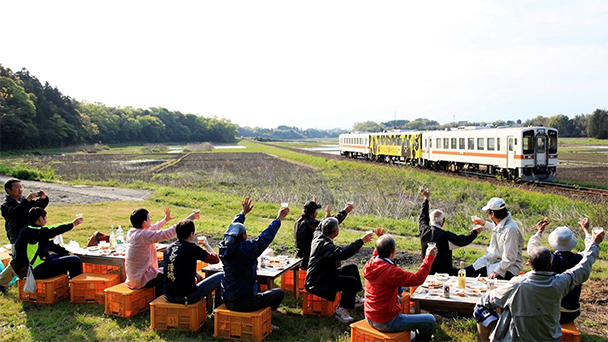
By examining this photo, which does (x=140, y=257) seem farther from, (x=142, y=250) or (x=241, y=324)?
(x=241, y=324)

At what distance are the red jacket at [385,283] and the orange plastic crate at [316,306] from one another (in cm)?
128

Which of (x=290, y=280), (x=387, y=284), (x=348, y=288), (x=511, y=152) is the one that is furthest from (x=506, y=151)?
(x=387, y=284)

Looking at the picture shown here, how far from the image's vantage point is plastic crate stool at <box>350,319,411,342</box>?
424 cm

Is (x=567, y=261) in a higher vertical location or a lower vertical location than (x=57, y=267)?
higher

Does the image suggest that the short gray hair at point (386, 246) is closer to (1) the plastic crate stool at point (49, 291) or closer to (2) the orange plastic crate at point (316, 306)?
(2) the orange plastic crate at point (316, 306)

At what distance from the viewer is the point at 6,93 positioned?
55406 mm

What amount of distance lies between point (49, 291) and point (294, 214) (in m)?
9.19

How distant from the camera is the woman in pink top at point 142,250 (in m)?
5.63

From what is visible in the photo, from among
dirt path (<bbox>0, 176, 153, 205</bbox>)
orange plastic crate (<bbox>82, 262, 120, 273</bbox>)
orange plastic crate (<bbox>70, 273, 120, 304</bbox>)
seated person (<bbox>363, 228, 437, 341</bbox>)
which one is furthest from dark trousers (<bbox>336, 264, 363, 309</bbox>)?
dirt path (<bbox>0, 176, 153, 205</bbox>)

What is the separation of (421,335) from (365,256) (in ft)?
13.8

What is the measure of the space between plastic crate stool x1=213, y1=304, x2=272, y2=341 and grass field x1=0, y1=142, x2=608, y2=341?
207 millimetres

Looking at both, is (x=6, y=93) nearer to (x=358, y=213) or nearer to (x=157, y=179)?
(x=157, y=179)

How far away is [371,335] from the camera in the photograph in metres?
4.31

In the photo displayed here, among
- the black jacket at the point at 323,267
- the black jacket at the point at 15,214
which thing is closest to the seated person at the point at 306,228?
the black jacket at the point at 323,267
